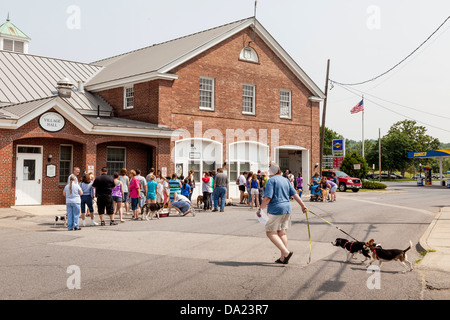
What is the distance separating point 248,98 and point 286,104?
3.37 m

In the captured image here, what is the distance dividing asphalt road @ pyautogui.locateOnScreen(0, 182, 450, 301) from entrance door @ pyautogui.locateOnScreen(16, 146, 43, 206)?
7026 mm

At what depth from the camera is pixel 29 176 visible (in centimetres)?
2175

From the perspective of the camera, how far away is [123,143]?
24.8 m

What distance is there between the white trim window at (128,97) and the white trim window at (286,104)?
10.0 meters

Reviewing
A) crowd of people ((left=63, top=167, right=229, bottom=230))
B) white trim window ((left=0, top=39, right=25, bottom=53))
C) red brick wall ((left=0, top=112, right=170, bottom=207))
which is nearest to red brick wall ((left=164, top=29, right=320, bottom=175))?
red brick wall ((left=0, top=112, right=170, bottom=207))

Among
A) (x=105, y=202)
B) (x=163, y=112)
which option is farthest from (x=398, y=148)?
(x=105, y=202)

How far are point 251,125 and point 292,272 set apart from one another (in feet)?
71.3

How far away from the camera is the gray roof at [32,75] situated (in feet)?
82.0

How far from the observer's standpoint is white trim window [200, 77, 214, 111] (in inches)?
1074

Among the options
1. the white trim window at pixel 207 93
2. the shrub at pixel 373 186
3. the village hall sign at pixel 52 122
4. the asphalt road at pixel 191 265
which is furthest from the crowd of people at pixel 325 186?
the shrub at pixel 373 186

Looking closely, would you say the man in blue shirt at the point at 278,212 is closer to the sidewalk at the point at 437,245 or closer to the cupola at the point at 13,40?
the sidewalk at the point at 437,245
